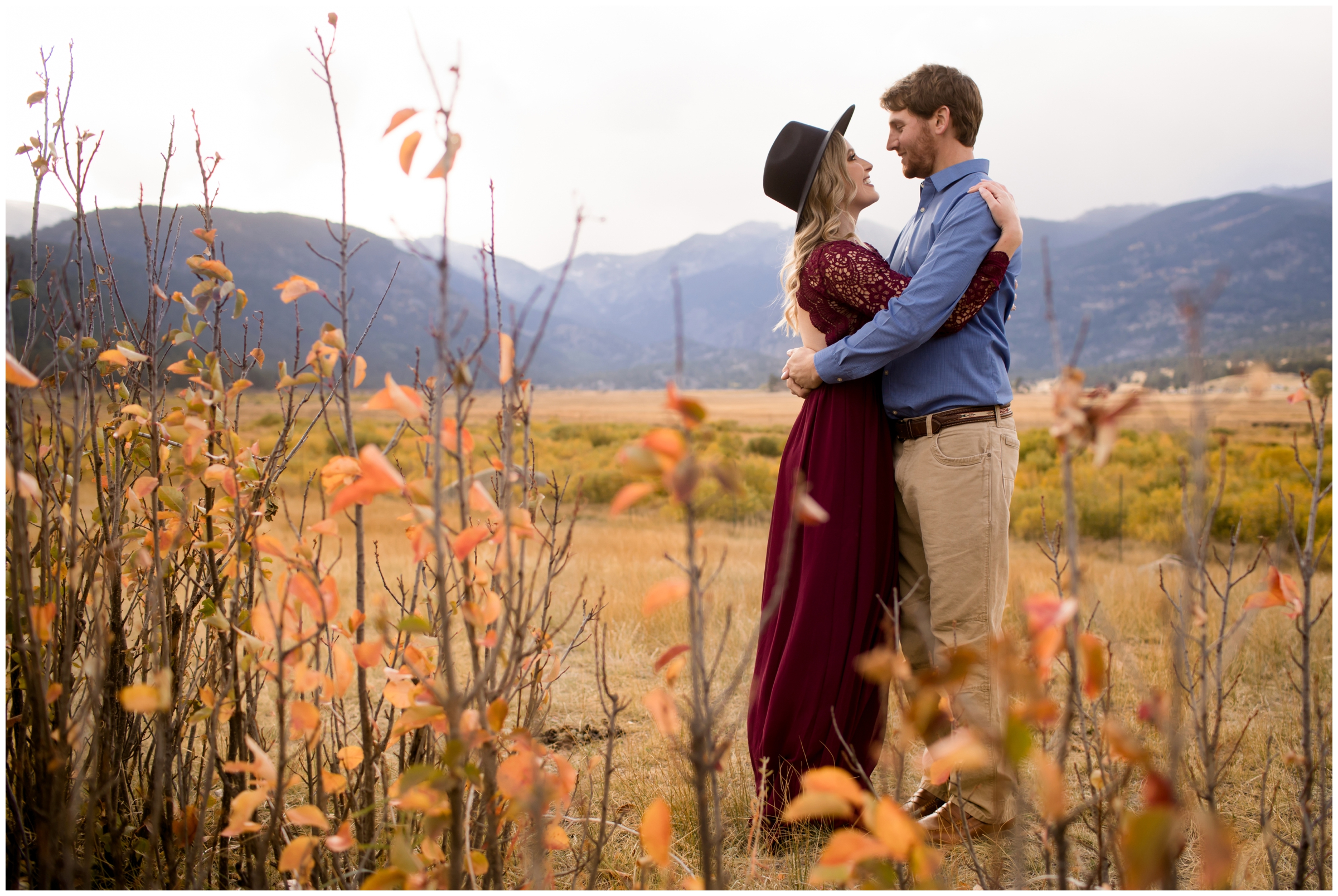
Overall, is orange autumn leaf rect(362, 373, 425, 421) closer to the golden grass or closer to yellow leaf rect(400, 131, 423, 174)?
yellow leaf rect(400, 131, 423, 174)

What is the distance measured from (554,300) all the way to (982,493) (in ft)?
4.30

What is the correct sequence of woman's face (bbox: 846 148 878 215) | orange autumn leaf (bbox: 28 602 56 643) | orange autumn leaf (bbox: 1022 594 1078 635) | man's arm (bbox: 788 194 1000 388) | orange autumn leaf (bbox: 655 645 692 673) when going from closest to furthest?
orange autumn leaf (bbox: 1022 594 1078 635) → orange autumn leaf (bbox: 655 645 692 673) → orange autumn leaf (bbox: 28 602 56 643) → man's arm (bbox: 788 194 1000 388) → woman's face (bbox: 846 148 878 215)

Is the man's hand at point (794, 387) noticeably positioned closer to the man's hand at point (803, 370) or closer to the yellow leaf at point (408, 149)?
the man's hand at point (803, 370)

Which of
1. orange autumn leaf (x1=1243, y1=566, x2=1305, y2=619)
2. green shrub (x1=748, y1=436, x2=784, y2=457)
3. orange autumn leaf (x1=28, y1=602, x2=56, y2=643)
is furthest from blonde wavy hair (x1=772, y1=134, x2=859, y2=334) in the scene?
green shrub (x1=748, y1=436, x2=784, y2=457)

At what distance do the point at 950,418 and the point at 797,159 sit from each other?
0.84 meters

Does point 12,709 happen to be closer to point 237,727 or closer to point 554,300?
point 237,727

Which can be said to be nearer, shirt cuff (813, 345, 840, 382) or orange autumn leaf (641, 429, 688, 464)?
orange autumn leaf (641, 429, 688, 464)

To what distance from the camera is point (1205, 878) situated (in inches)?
23.7

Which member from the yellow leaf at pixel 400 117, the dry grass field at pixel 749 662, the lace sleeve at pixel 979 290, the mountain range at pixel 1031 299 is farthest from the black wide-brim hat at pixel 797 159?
the mountain range at pixel 1031 299

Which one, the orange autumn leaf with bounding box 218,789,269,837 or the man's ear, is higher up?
the man's ear

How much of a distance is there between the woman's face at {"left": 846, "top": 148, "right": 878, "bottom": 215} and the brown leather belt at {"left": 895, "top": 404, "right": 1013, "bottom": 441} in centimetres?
65

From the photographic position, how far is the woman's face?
2092 mm

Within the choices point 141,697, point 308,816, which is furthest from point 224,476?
point 308,816

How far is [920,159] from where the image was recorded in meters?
2.06
